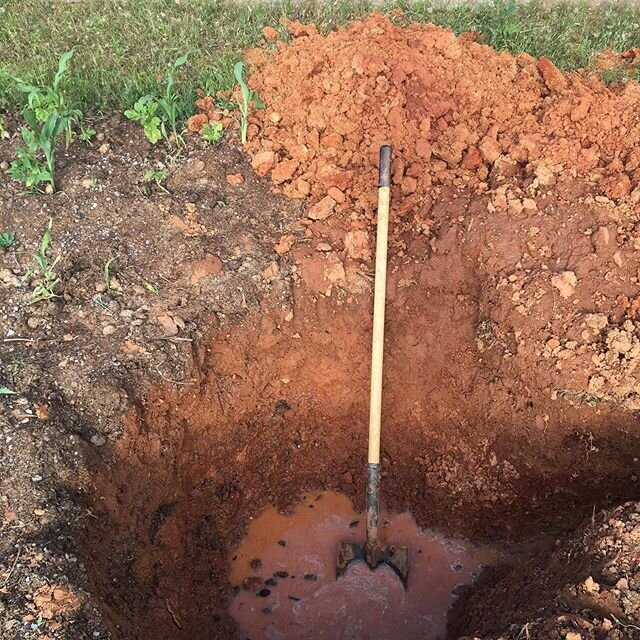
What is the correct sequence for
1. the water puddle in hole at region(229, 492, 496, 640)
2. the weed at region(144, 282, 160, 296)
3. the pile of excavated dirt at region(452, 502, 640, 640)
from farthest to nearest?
the water puddle in hole at region(229, 492, 496, 640) → the weed at region(144, 282, 160, 296) → the pile of excavated dirt at region(452, 502, 640, 640)

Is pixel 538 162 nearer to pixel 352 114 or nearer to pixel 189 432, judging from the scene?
pixel 352 114

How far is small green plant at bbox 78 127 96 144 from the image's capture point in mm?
3600

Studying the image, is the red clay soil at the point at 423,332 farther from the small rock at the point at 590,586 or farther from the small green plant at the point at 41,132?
the small green plant at the point at 41,132

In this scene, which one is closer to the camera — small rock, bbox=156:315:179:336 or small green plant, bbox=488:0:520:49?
small rock, bbox=156:315:179:336

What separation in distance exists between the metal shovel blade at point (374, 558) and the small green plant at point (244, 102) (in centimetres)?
223

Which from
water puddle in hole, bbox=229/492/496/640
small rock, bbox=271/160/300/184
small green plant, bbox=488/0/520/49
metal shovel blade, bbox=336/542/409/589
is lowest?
water puddle in hole, bbox=229/492/496/640

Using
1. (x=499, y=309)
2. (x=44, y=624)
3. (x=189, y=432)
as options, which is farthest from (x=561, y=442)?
(x=44, y=624)

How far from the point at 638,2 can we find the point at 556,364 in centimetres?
302

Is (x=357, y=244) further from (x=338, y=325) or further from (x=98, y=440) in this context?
(x=98, y=440)

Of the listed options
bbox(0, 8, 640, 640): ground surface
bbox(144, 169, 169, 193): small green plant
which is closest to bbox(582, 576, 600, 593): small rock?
bbox(0, 8, 640, 640): ground surface

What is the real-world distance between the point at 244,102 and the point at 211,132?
0.25 metres

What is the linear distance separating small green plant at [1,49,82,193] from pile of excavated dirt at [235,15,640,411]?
1009 mm

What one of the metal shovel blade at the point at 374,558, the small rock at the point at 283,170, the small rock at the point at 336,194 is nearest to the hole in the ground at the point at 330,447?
the metal shovel blade at the point at 374,558

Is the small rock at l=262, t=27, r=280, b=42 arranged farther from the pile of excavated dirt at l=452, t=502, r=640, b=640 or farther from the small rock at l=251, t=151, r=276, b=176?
the pile of excavated dirt at l=452, t=502, r=640, b=640
